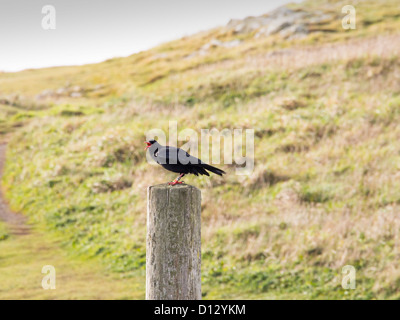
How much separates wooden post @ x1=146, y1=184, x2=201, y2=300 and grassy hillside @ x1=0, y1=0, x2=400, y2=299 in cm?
699

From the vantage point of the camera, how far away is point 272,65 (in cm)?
2675

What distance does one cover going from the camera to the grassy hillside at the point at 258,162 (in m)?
11.3

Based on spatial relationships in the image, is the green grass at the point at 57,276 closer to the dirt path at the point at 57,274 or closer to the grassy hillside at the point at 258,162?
the dirt path at the point at 57,274

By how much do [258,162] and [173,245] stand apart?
13.0 meters

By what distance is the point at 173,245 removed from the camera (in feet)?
12.5

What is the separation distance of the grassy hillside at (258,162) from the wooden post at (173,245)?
6.99 m

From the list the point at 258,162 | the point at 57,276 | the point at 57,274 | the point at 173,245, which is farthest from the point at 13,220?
the point at 173,245

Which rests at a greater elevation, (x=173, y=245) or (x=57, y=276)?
(x=173, y=245)

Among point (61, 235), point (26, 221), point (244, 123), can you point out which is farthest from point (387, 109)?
point (26, 221)

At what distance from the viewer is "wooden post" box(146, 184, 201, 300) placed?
3820 millimetres

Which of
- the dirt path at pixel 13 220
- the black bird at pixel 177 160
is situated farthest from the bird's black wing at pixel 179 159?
the dirt path at pixel 13 220

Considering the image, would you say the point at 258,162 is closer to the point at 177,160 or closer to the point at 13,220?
the point at 13,220

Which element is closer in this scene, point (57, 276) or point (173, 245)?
point (173, 245)
